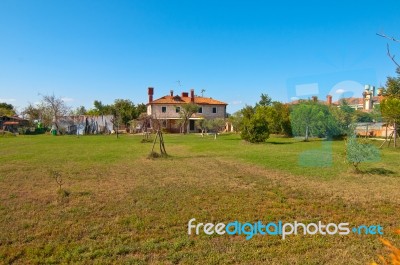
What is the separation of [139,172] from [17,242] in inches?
209

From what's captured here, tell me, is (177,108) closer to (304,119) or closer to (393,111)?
(304,119)

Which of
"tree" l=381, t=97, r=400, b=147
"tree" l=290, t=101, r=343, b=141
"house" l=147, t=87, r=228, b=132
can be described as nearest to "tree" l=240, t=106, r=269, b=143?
"tree" l=290, t=101, r=343, b=141

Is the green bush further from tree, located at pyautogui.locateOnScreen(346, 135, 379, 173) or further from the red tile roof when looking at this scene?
the red tile roof

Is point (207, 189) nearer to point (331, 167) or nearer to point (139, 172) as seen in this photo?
point (139, 172)

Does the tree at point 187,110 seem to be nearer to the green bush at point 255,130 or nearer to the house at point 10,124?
the green bush at point 255,130

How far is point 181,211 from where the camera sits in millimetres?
5312

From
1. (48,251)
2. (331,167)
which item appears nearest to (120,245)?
(48,251)

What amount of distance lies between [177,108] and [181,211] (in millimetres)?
34673

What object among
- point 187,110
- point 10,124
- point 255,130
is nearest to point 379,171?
point 255,130

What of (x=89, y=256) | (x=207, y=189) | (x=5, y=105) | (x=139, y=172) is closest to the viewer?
(x=89, y=256)

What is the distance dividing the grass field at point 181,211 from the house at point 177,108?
30984mm

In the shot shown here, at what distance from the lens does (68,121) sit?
127ft

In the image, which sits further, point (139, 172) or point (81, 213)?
point (139, 172)

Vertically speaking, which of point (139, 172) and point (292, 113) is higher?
point (292, 113)
